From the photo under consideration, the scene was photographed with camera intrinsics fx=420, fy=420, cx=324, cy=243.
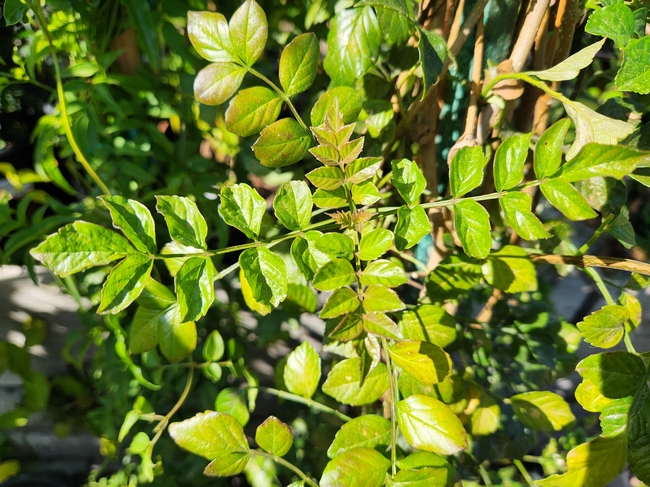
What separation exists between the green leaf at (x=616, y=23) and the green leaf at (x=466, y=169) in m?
0.12

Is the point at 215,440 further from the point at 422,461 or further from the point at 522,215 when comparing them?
the point at 522,215

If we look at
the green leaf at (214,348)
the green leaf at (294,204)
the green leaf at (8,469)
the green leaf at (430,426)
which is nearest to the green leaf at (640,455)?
A: the green leaf at (430,426)

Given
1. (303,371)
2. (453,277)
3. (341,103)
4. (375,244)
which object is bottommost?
(303,371)

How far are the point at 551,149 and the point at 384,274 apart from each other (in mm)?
174

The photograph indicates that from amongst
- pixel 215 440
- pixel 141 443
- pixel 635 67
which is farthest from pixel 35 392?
pixel 635 67

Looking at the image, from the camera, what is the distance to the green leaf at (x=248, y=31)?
0.36 meters

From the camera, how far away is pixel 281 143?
1.24 feet

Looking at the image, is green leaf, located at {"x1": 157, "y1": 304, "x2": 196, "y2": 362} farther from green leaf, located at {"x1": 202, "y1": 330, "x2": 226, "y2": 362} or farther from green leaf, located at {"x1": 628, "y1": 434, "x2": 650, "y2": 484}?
green leaf, located at {"x1": 628, "y1": 434, "x2": 650, "y2": 484}

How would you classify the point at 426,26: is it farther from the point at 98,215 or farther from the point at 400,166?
the point at 98,215

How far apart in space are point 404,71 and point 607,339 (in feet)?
1.23

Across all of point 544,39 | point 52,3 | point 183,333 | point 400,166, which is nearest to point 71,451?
point 183,333

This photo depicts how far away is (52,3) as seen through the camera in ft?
1.87

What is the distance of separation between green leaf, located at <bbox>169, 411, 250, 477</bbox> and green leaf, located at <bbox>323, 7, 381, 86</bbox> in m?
0.38

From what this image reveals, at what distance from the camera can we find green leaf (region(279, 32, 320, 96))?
37 cm
